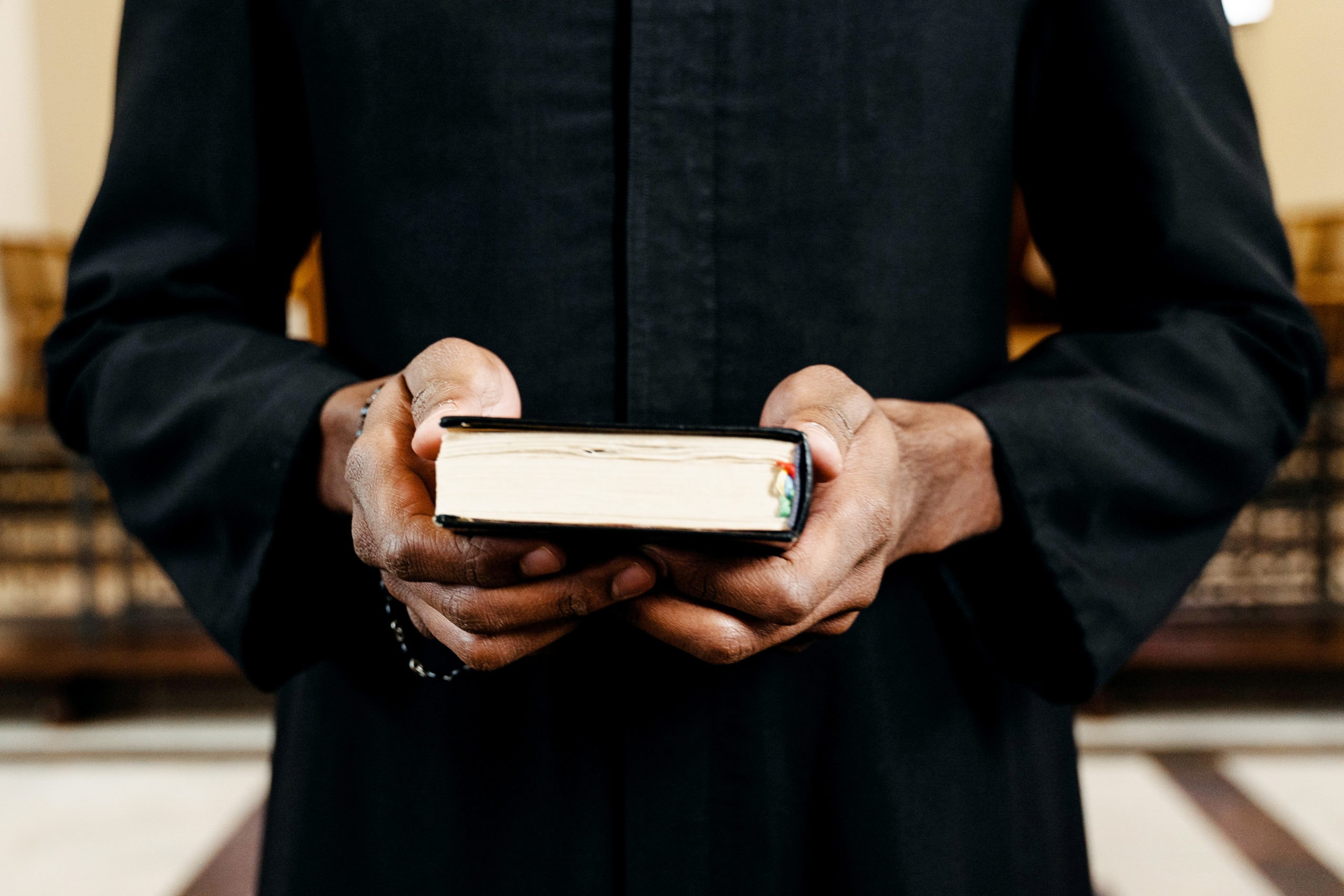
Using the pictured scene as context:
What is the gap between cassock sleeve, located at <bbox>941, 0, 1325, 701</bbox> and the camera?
1.65ft

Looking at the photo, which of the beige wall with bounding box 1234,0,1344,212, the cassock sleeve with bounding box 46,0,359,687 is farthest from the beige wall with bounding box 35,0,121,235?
the beige wall with bounding box 1234,0,1344,212

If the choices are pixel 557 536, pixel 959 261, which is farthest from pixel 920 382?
pixel 557 536

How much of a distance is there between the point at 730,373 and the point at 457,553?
229mm

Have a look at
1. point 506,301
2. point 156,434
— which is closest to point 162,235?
point 156,434

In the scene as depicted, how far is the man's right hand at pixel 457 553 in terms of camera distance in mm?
346

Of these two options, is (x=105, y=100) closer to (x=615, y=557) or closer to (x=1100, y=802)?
(x=1100, y=802)

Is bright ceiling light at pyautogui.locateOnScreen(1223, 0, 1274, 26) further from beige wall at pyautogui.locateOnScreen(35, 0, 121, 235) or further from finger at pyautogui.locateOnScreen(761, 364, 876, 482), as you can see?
beige wall at pyautogui.locateOnScreen(35, 0, 121, 235)

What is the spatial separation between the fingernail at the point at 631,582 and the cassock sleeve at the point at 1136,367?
23 cm

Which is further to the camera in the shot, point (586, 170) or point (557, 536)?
point (586, 170)

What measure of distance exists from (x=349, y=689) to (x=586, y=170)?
342mm

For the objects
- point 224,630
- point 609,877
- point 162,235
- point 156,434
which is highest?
point 162,235

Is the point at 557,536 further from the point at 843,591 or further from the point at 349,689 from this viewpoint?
the point at 349,689

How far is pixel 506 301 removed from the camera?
525 mm

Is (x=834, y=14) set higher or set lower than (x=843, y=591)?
higher
